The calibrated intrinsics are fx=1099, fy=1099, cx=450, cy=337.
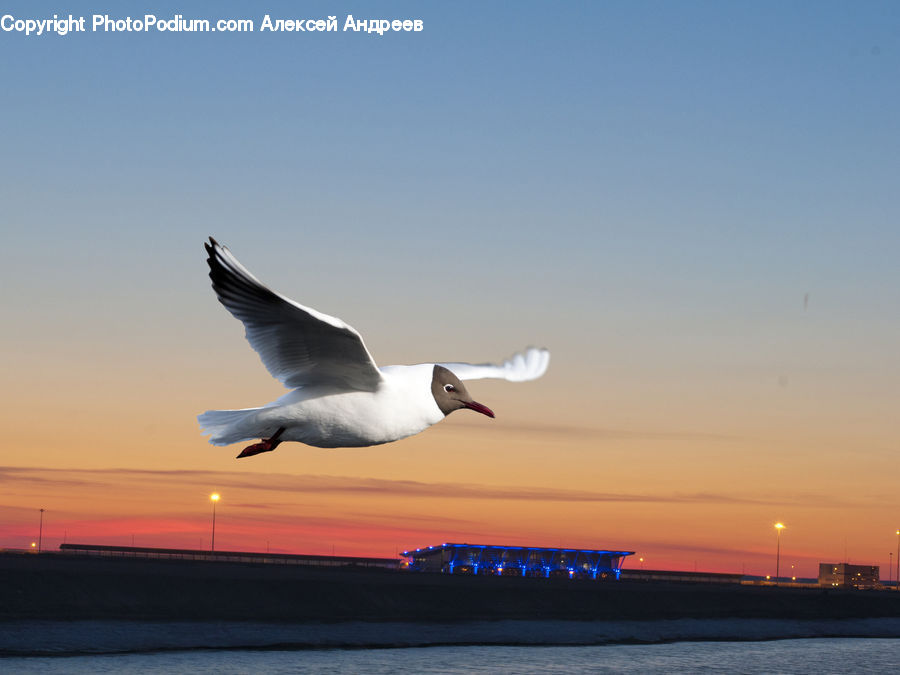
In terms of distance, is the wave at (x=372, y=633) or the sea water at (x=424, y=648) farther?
the wave at (x=372, y=633)

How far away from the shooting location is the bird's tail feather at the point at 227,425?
1041cm

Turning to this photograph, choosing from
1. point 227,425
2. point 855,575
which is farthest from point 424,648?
point 855,575

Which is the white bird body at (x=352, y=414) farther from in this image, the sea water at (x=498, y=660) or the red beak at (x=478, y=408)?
the sea water at (x=498, y=660)

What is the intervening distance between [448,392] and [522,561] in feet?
446

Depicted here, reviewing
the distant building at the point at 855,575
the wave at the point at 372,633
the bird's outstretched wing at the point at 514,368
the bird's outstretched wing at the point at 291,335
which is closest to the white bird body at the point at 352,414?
the bird's outstretched wing at the point at 291,335

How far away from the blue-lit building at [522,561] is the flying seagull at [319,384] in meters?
132

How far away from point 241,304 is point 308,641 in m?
73.2

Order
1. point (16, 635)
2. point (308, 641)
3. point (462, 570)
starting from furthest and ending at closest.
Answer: point (462, 570) < point (308, 641) < point (16, 635)

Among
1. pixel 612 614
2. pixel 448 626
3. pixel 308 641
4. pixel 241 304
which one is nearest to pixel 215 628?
pixel 308 641

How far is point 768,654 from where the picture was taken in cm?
8062

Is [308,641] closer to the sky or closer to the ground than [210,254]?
closer to the ground

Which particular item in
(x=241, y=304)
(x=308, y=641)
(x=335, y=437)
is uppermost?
(x=241, y=304)

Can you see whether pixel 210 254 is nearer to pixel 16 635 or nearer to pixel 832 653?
pixel 16 635

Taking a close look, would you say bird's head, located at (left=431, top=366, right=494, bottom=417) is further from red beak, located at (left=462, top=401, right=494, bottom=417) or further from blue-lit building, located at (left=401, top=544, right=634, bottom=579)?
blue-lit building, located at (left=401, top=544, right=634, bottom=579)
